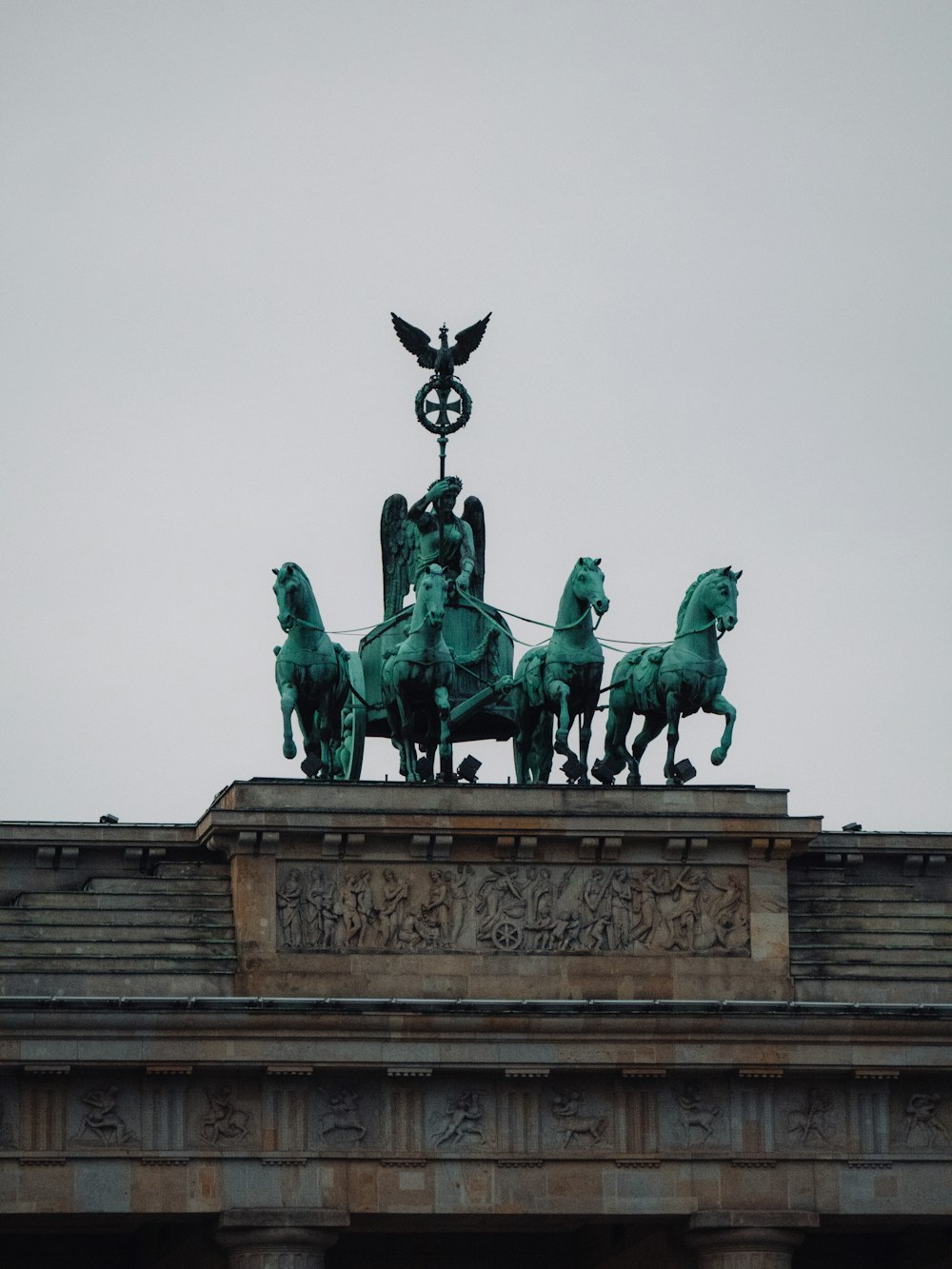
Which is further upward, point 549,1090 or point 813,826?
point 813,826

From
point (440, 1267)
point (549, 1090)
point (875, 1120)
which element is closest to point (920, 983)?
point (875, 1120)

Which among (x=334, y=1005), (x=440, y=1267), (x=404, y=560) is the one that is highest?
(x=404, y=560)

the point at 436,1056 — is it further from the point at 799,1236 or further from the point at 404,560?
the point at 404,560

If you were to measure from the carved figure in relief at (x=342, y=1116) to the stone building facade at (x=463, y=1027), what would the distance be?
0.03 meters

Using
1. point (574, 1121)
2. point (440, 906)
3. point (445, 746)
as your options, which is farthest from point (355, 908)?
point (574, 1121)

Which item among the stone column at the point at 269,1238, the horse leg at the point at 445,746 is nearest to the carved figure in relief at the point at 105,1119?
the stone column at the point at 269,1238

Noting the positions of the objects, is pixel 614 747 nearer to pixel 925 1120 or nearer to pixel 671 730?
pixel 671 730

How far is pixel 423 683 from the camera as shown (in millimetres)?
50531

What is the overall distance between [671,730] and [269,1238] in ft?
28.2

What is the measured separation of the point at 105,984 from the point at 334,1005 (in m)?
2.83

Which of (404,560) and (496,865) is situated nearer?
(496,865)

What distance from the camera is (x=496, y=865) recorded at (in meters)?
49.4

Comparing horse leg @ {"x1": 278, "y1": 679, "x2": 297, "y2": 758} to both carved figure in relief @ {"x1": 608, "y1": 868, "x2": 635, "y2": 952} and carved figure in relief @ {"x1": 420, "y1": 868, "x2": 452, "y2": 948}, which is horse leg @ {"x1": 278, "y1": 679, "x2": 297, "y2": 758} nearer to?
carved figure in relief @ {"x1": 420, "y1": 868, "x2": 452, "y2": 948}

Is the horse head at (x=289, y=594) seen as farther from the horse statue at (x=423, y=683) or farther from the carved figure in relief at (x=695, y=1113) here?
the carved figure in relief at (x=695, y=1113)
